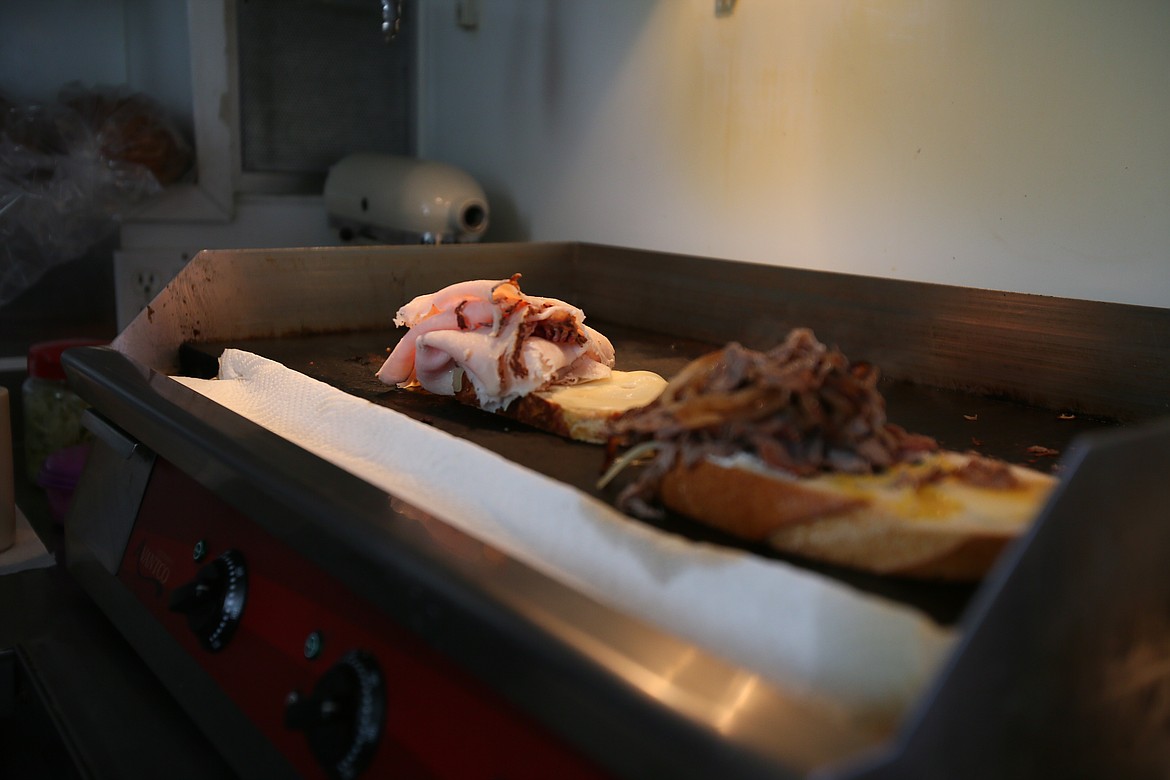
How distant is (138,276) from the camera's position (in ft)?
9.89

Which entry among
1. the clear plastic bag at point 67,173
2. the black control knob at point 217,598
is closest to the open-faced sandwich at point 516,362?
the black control knob at point 217,598

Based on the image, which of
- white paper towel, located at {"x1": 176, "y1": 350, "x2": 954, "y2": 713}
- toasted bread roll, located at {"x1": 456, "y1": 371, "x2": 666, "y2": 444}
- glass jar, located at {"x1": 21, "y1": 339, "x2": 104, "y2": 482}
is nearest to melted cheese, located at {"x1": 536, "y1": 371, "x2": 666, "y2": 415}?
toasted bread roll, located at {"x1": 456, "y1": 371, "x2": 666, "y2": 444}

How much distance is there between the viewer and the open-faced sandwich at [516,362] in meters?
1.41

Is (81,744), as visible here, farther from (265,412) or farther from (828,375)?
(828,375)

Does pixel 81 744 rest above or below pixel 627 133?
below

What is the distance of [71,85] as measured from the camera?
9.61 feet

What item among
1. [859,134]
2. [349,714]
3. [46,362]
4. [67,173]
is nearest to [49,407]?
[46,362]

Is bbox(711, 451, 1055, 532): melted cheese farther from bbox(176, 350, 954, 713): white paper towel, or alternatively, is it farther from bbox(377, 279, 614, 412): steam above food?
bbox(377, 279, 614, 412): steam above food

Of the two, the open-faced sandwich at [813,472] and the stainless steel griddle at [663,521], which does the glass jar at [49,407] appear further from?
the open-faced sandwich at [813,472]

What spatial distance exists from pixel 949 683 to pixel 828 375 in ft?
1.58

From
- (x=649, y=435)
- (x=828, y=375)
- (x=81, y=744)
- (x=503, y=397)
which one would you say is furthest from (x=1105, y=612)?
(x=81, y=744)

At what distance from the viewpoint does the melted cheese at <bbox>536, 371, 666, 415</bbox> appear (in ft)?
4.52

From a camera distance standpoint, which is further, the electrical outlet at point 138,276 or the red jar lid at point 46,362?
the electrical outlet at point 138,276

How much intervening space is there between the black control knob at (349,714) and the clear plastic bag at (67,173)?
7.83 feet
